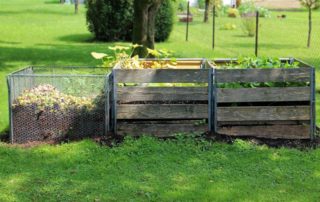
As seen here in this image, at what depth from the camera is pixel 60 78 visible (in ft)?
23.8

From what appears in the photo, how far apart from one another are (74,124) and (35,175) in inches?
54.1

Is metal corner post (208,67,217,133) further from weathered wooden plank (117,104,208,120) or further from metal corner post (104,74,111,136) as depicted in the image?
metal corner post (104,74,111,136)

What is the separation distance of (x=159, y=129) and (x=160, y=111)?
0.21m

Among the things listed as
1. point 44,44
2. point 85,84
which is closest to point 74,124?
point 85,84

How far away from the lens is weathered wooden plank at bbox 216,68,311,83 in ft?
22.8

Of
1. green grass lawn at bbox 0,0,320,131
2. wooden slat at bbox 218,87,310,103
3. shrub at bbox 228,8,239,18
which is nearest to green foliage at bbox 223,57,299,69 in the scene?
wooden slat at bbox 218,87,310,103

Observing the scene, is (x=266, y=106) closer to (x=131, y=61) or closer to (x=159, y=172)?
(x=159, y=172)

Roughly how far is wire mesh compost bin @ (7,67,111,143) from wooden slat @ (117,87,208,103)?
239 mm

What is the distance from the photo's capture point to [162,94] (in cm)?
696

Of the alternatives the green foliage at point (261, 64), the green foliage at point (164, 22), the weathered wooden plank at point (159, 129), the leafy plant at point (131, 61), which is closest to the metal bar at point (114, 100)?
the weathered wooden plank at point (159, 129)

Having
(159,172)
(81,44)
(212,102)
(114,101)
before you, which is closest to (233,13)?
(81,44)

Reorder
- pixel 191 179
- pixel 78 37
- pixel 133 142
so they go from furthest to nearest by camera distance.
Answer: pixel 78 37, pixel 133 142, pixel 191 179

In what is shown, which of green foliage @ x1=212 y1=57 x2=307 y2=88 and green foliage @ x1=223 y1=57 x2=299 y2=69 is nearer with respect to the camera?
green foliage @ x1=212 y1=57 x2=307 y2=88

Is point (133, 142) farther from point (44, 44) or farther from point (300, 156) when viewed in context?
point (44, 44)
